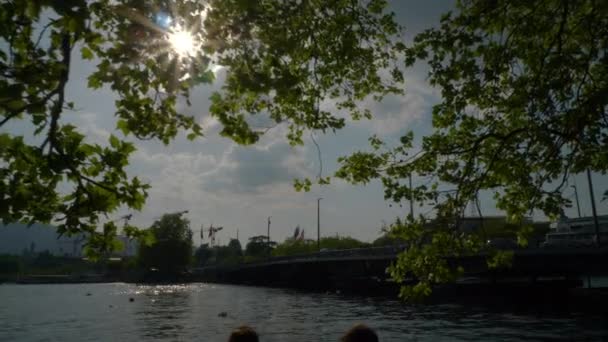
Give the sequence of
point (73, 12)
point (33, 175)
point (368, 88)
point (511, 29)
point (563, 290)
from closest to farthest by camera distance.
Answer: point (73, 12)
point (33, 175)
point (511, 29)
point (368, 88)
point (563, 290)

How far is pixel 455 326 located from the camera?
35.7 meters

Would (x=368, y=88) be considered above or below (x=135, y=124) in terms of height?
above

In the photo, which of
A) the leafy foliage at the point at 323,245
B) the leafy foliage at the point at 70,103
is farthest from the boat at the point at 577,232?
the leafy foliage at the point at 323,245

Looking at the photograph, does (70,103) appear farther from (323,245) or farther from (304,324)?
(323,245)

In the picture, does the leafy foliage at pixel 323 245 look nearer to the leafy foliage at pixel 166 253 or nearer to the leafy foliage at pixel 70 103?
the leafy foliage at pixel 166 253

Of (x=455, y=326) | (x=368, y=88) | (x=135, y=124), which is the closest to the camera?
(x=135, y=124)

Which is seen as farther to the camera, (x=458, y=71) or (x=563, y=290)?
(x=563, y=290)

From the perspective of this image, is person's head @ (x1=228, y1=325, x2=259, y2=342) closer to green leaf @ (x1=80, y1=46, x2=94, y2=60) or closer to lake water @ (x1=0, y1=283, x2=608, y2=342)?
green leaf @ (x1=80, y1=46, x2=94, y2=60)

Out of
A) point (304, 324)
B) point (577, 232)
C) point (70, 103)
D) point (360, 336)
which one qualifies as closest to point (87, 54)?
point (70, 103)

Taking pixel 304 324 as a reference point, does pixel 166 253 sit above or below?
above

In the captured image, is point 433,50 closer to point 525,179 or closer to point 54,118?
point 525,179

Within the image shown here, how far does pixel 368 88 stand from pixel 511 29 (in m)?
3.68

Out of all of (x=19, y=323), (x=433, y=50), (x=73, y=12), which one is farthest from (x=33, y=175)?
(x=19, y=323)

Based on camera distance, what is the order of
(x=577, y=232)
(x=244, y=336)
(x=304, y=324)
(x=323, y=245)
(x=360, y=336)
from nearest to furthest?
(x=360, y=336) < (x=244, y=336) < (x=304, y=324) < (x=577, y=232) < (x=323, y=245)
